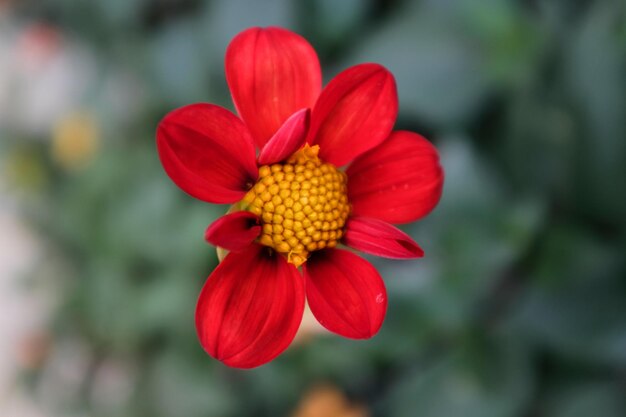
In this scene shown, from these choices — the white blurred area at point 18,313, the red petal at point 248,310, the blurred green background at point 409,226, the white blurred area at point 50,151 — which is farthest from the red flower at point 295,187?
the white blurred area at point 18,313

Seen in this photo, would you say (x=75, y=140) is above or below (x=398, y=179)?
below

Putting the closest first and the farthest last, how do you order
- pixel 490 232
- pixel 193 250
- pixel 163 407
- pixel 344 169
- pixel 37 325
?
pixel 344 169, pixel 490 232, pixel 193 250, pixel 163 407, pixel 37 325

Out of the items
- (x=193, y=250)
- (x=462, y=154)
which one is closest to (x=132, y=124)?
(x=193, y=250)

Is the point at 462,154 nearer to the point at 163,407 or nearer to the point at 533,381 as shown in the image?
the point at 533,381

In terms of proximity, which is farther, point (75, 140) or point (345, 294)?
point (75, 140)

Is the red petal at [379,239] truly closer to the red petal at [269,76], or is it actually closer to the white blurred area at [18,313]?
the red petal at [269,76]

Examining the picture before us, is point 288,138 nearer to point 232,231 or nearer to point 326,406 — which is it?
point 232,231

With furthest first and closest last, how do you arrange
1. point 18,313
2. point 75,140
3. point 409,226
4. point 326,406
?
point 18,313
point 75,140
point 326,406
point 409,226

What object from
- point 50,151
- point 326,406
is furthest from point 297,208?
point 50,151
